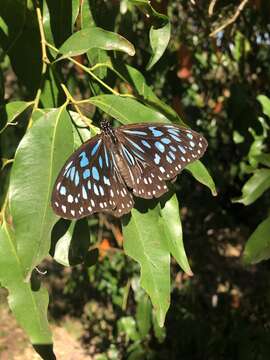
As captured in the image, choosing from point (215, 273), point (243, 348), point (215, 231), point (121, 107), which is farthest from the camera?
point (215, 273)

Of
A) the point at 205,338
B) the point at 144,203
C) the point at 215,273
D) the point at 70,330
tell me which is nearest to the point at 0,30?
the point at 144,203

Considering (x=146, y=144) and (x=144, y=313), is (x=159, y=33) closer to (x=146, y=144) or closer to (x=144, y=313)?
(x=146, y=144)

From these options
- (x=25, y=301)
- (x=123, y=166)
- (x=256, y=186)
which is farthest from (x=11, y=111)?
(x=256, y=186)

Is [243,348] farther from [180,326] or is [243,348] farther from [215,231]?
[215,231]

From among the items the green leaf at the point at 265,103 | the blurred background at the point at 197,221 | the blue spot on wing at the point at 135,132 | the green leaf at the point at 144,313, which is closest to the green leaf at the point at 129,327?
the blurred background at the point at 197,221

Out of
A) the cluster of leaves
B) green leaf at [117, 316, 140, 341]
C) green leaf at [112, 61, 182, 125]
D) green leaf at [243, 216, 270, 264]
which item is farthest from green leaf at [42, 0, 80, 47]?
green leaf at [117, 316, 140, 341]

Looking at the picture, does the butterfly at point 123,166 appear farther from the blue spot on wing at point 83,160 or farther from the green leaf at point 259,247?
the green leaf at point 259,247
